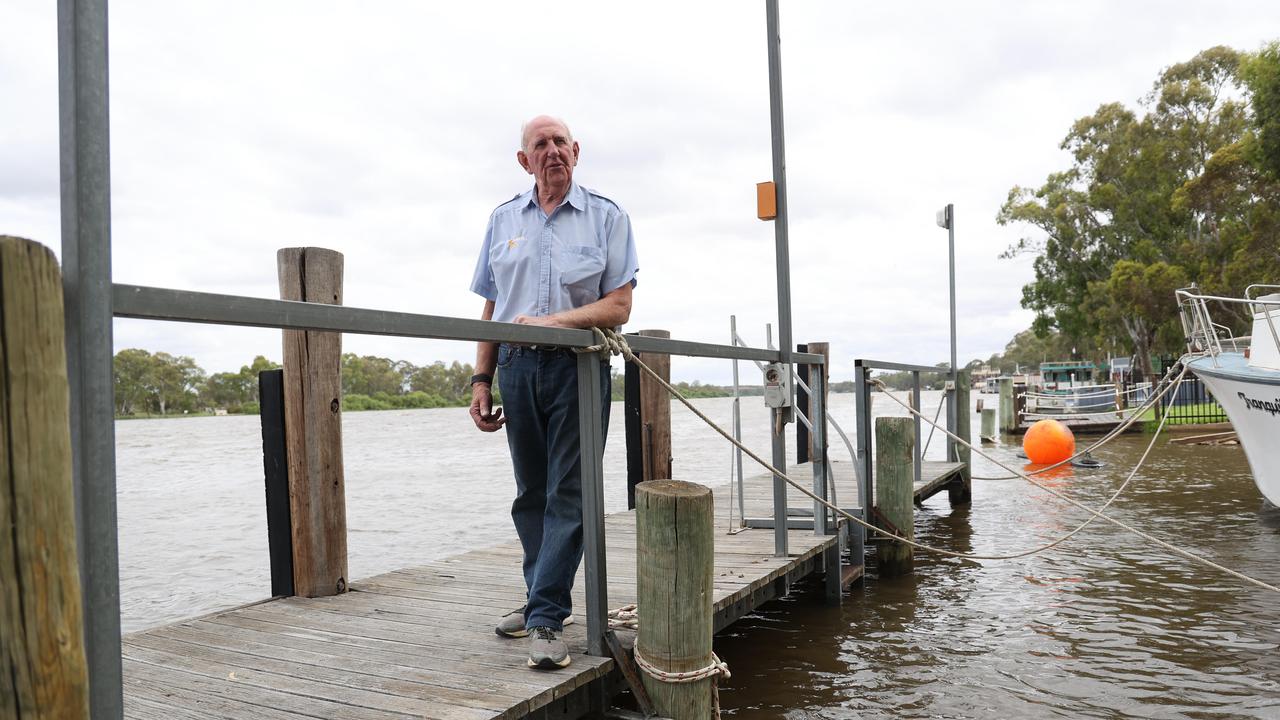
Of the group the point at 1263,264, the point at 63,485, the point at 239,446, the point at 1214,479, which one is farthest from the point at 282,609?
the point at 239,446

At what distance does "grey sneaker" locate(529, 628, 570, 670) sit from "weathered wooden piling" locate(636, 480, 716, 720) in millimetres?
308

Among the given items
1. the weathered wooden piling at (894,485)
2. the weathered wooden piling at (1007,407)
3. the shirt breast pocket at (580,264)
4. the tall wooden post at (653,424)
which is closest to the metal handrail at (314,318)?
the shirt breast pocket at (580,264)

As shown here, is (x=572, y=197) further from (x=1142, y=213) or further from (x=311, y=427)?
(x=1142, y=213)

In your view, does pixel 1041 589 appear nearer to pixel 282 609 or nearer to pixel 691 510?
pixel 691 510

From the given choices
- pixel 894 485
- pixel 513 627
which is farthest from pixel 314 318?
pixel 894 485

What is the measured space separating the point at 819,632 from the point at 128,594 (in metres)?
6.00

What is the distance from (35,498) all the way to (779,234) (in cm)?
398

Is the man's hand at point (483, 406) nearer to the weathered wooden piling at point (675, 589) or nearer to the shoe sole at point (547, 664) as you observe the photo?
the weathered wooden piling at point (675, 589)

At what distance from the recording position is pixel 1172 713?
4.17 metres

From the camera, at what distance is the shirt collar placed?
311 centimetres

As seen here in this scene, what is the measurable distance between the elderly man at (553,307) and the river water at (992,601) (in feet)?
5.98

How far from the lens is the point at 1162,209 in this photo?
31.7 m

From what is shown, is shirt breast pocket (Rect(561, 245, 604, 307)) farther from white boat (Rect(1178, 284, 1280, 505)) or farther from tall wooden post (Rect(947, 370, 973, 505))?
tall wooden post (Rect(947, 370, 973, 505))

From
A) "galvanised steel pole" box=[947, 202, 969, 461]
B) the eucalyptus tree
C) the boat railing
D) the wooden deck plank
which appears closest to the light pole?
"galvanised steel pole" box=[947, 202, 969, 461]
